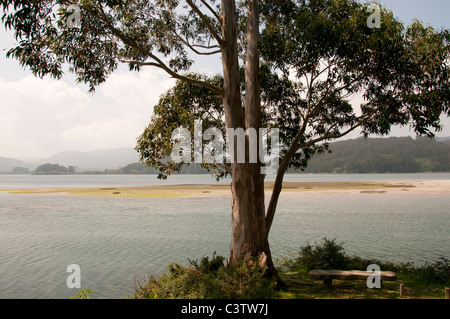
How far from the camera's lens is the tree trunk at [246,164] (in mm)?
8211

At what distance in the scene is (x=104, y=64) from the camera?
9.74 metres

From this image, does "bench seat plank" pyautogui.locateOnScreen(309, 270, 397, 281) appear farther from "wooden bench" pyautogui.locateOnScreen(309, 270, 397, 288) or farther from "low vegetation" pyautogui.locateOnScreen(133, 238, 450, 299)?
"low vegetation" pyautogui.locateOnScreen(133, 238, 450, 299)

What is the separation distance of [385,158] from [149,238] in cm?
12518

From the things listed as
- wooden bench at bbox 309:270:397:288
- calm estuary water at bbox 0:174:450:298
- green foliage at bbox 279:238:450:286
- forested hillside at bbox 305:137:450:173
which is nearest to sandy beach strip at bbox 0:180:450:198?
calm estuary water at bbox 0:174:450:298

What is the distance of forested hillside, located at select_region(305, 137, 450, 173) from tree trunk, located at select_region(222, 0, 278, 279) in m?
124

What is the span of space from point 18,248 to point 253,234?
14.6m

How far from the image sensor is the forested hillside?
130 metres

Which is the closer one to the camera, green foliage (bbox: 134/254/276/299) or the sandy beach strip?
green foliage (bbox: 134/254/276/299)

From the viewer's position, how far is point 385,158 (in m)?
131

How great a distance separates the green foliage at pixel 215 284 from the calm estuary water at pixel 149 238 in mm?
3963

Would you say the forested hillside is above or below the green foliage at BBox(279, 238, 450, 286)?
above

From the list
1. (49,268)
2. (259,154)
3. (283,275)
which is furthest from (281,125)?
(49,268)

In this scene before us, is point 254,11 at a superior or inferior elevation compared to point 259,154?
superior
